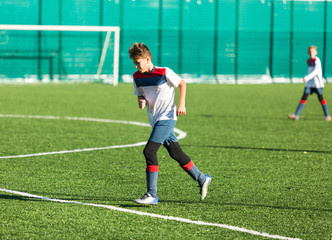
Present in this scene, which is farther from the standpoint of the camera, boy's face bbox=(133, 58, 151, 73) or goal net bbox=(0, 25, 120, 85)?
goal net bbox=(0, 25, 120, 85)

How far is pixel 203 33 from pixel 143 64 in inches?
1031

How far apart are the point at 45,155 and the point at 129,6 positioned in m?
22.6

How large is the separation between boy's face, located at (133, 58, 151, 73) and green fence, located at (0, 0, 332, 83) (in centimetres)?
2313

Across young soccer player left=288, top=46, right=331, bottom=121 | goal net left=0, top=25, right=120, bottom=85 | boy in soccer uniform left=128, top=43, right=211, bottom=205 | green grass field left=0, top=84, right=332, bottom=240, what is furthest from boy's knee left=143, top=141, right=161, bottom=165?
goal net left=0, top=25, right=120, bottom=85

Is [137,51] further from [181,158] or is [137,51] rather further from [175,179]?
[175,179]

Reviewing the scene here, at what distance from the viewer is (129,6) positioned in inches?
1209

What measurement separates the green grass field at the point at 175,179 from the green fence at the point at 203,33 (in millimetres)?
14560

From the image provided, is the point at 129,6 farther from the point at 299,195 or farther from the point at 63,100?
the point at 299,195

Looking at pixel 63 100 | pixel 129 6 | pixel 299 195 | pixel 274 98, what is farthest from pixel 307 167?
pixel 129 6

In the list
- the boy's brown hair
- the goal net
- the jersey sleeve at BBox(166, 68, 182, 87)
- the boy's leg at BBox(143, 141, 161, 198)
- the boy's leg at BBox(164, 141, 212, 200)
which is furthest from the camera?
the goal net

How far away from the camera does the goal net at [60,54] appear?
27.8 m

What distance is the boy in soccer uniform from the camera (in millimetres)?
5914

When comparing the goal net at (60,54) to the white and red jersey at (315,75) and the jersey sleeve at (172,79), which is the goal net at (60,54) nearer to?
the white and red jersey at (315,75)

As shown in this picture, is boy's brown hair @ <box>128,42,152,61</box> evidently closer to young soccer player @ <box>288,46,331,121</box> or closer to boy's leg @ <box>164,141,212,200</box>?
boy's leg @ <box>164,141,212,200</box>
